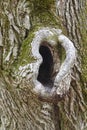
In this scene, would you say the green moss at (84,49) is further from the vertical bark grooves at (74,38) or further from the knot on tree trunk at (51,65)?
the knot on tree trunk at (51,65)

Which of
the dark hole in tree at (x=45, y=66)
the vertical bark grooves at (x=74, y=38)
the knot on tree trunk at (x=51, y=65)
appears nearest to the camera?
the knot on tree trunk at (x=51, y=65)

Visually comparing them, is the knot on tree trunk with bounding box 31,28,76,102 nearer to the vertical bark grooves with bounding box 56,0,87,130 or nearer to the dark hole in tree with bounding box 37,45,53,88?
the dark hole in tree with bounding box 37,45,53,88

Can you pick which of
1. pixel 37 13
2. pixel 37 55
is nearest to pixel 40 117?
pixel 37 55

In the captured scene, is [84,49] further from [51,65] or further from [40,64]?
[40,64]

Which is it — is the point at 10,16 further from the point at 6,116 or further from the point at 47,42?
the point at 6,116

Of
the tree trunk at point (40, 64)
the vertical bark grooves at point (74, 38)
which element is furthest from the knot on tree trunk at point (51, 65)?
the vertical bark grooves at point (74, 38)

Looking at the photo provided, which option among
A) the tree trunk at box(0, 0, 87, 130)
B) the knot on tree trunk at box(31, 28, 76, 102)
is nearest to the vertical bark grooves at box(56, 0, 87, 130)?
the tree trunk at box(0, 0, 87, 130)

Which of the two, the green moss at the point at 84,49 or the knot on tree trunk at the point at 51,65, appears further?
the green moss at the point at 84,49

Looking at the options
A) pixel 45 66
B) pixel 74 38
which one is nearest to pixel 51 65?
pixel 45 66
